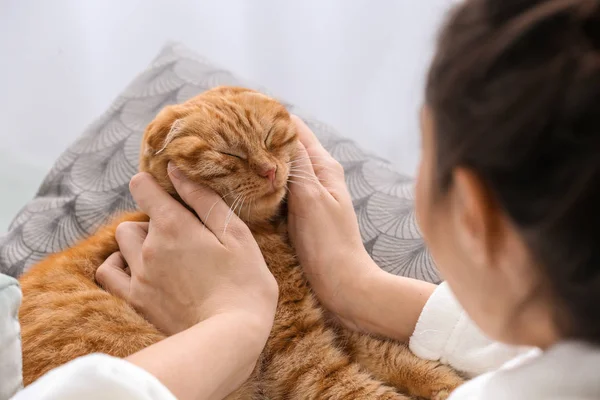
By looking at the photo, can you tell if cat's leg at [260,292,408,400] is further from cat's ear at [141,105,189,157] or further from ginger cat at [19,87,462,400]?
cat's ear at [141,105,189,157]

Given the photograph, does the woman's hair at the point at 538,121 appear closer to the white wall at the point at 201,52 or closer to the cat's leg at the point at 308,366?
the cat's leg at the point at 308,366

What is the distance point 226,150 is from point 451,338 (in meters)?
0.60

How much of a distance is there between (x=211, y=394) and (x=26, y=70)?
235 cm

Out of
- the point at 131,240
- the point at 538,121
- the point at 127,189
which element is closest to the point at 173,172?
the point at 131,240

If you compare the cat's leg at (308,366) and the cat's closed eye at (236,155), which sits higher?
the cat's closed eye at (236,155)

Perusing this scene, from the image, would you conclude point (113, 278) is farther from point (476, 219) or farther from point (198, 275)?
point (476, 219)

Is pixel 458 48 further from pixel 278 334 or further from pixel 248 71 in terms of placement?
pixel 248 71

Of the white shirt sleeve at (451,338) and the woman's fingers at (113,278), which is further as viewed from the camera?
the woman's fingers at (113,278)

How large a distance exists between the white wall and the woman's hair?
200cm

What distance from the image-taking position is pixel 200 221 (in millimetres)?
1179

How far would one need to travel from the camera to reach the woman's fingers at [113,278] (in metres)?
1.19

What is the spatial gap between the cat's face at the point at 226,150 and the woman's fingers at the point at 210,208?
2 centimetres

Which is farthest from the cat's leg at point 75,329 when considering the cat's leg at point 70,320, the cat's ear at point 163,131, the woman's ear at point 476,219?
the woman's ear at point 476,219

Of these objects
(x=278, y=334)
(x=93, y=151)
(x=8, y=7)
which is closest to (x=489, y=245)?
(x=278, y=334)
